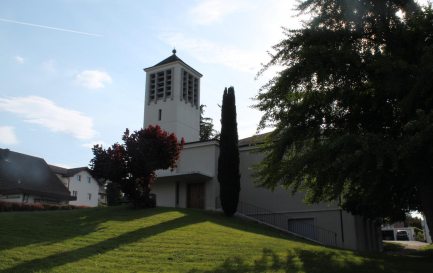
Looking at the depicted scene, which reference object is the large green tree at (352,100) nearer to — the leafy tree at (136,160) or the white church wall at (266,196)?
the leafy tree at (136,160)

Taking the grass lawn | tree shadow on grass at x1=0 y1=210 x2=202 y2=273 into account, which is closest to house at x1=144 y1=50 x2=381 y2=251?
tree shadow on grass at x1=0 y1=210 x2=202 y2=273

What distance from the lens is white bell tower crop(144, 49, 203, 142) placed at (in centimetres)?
4181

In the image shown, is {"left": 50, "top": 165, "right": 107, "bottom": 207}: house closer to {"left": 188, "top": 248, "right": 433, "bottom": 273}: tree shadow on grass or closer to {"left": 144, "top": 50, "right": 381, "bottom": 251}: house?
{"left": 144, "top": 50, "right": 381, "bottom": 251}: house

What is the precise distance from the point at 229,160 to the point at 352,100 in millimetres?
14752

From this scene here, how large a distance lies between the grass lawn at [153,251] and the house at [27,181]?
25.3 metres

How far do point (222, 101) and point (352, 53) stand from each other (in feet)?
55.9

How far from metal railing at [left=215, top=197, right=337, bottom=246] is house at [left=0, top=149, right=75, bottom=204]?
22.0 metres

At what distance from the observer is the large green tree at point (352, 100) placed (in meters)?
11.0

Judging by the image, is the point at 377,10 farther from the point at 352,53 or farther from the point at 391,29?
the point at 352,53

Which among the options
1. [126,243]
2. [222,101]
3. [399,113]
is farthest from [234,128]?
[399,113]

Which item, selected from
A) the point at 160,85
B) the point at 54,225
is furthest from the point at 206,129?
the point at 54,225

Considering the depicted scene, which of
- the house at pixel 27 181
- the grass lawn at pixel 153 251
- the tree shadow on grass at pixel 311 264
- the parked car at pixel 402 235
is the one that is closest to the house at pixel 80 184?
the house at pixel 27 181

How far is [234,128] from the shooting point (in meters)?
28.1

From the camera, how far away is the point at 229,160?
27375 millimetres
